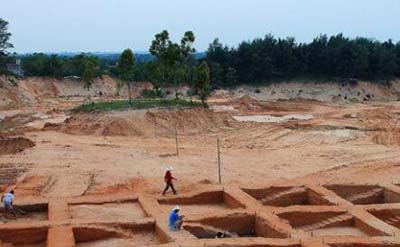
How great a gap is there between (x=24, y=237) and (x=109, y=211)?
2.69 meters

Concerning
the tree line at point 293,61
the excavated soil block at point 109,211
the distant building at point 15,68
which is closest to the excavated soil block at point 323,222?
the excavated soil block at point 109,211

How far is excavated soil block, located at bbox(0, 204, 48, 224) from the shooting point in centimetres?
1543

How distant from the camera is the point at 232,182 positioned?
19938 millimetres

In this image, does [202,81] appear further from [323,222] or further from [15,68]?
[15,68]

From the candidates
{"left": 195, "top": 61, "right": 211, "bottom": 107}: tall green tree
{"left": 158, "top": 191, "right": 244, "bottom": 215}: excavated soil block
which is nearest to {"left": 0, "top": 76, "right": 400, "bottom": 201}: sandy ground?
{"left": 158, "top": 191, "right": 244, "bottom": 215}: excavated soil block

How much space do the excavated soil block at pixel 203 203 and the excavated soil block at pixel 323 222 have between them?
1.54m

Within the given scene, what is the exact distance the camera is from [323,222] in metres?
16.3

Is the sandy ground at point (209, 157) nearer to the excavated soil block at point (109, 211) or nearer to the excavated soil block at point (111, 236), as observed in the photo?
the excavated soil block at point (109, 211)

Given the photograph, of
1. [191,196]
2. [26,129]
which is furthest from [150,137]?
[191,196]

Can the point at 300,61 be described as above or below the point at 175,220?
above

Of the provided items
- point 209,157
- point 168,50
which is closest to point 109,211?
point 209,157

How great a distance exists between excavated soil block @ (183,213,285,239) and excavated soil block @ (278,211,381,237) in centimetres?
82

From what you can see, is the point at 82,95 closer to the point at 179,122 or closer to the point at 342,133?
the point at 179,122

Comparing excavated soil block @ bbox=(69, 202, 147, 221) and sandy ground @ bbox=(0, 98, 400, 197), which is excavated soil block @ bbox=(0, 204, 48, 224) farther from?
sandy ground @ bbox=(0, 98, 400, 197)
